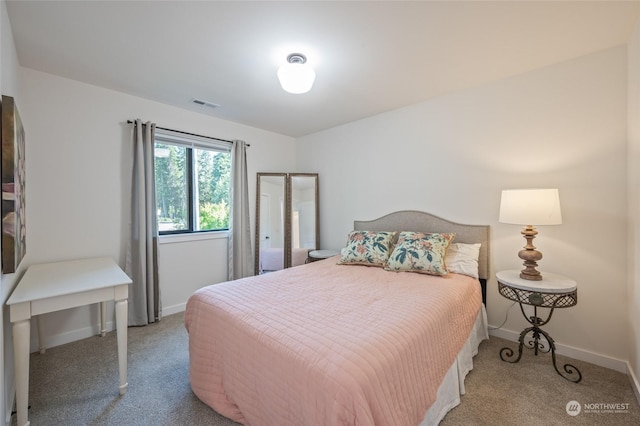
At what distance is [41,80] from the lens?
2.32 metres

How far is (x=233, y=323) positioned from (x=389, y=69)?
2.25 m

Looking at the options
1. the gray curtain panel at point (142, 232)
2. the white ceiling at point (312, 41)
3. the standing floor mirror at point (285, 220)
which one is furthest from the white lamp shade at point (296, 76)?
the standing floor mirror at point (285, 220)

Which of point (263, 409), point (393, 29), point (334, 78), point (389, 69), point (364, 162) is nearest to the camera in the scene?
point (263, 409)

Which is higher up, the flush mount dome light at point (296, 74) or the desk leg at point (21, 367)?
the flush mount dome light at point (296, 74)

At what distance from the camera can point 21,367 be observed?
1430 millimetres

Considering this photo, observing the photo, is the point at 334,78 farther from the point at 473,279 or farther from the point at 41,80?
the point at 41,80

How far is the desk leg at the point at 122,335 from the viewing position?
1.74 m

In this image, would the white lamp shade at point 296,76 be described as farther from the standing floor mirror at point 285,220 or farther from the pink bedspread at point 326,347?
the standing floor mirror at point 285,220

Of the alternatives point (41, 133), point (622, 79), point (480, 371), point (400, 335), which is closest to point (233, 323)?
point (400, 335)

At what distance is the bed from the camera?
1058 millimetres

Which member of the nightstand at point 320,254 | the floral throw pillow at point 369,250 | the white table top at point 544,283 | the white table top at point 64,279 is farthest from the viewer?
the nightstand at point 320,254

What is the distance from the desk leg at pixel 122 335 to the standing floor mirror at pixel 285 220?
2064 millimetres

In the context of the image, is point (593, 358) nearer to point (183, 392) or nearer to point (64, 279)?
point (183, 392)
